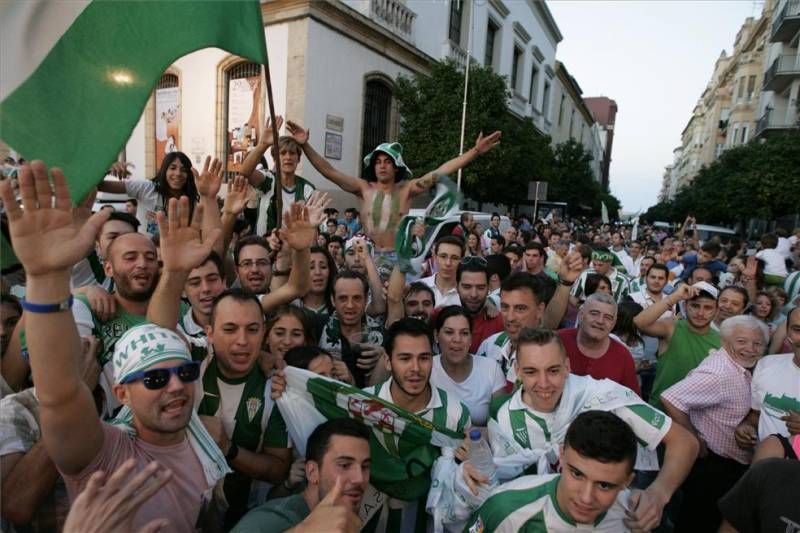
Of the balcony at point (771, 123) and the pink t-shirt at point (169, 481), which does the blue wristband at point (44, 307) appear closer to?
the pink t-shirt at point (169, 481)

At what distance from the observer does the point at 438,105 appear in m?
16.0

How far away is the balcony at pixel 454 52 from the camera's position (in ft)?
63.3

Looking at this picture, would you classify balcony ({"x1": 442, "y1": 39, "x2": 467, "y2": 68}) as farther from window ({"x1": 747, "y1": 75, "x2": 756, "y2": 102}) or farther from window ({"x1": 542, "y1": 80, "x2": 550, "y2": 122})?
window ({"x1": 747, "y1": 75, "x2": 756, "y2": 102})

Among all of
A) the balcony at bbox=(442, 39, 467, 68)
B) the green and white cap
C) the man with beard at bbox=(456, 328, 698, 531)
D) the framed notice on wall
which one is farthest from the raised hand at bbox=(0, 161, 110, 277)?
the balcony at bbox=(442, 39, 467, 68)

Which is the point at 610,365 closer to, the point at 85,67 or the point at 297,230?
the point at 297,230

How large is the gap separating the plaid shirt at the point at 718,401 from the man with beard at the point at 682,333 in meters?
0.55

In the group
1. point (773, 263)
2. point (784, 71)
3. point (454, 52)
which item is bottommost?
point (773, 263)

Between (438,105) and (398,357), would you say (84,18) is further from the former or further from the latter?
(438,105)

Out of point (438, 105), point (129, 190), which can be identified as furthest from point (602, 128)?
point (129, 190)

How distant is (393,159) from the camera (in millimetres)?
4859

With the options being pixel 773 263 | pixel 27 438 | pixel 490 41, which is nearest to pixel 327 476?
pixel 27 438

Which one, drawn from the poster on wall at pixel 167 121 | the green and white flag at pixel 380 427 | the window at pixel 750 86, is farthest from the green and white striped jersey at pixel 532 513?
the window at pixel 750 86

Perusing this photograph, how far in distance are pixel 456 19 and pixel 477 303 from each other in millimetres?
19824

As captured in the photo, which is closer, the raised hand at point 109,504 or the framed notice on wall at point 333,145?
the raised hand at point 109,504
